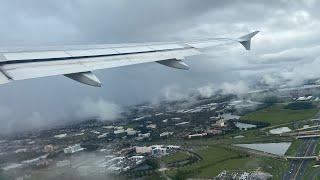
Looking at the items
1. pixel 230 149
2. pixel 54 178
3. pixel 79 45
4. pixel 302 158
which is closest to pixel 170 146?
pixel 230 149

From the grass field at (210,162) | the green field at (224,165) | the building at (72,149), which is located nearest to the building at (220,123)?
the grass field at (210,162)

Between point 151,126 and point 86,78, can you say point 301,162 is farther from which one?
point 86,78

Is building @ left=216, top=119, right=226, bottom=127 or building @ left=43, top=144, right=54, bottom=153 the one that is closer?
building @ left=43, top=144, right=54, bottom=153

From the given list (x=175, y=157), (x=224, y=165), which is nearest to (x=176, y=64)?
(x=224, y=165)

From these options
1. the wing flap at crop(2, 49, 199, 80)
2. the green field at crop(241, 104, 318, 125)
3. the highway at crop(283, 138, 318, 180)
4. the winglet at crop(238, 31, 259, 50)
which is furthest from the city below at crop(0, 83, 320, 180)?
the wing flap at crop(2, 49, 199, 80)

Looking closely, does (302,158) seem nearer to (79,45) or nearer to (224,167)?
(224,167)

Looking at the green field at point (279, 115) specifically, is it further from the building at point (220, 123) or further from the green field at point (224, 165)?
the green field at point (224, 165)

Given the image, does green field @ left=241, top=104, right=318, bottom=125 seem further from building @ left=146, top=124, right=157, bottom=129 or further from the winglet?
the winglet
